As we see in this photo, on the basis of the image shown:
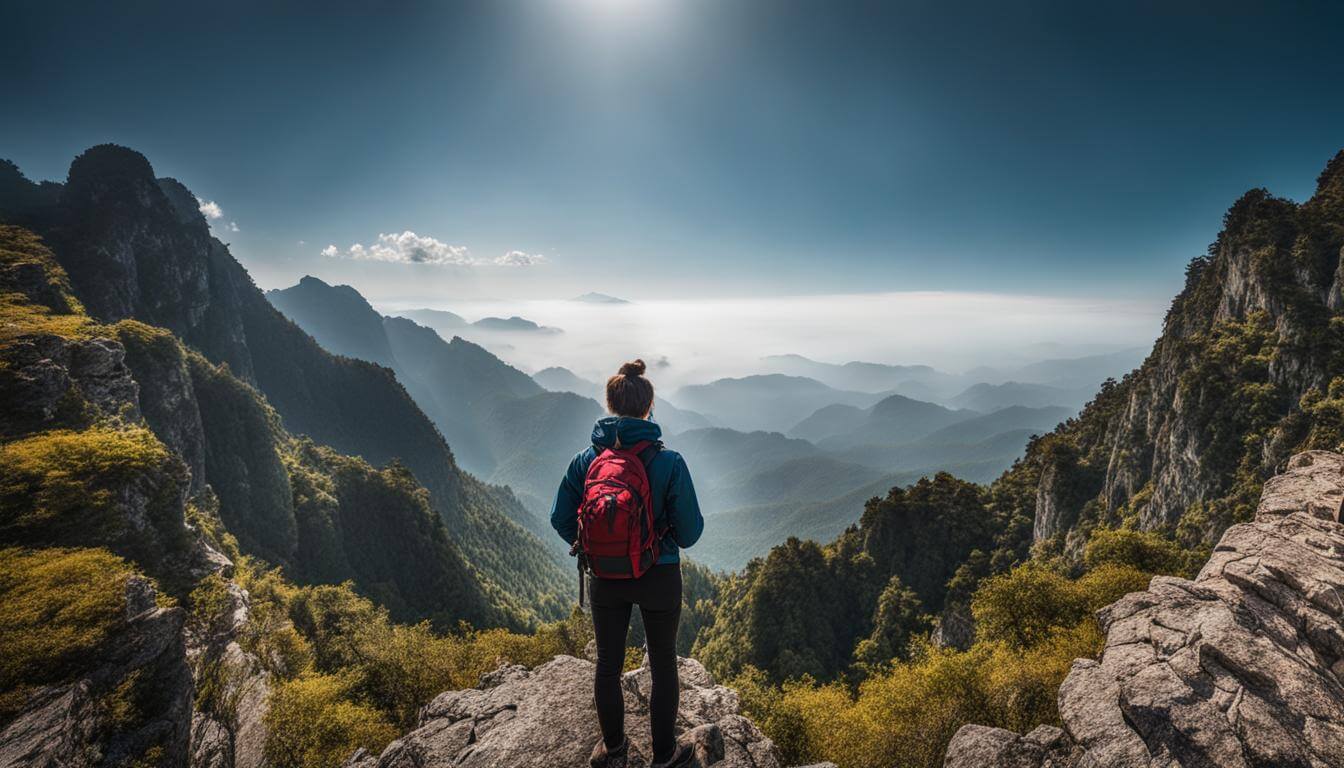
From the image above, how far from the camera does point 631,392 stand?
5.93m

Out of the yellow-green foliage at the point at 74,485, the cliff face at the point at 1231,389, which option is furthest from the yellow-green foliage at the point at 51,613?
the cliff face at the point at 1231,389

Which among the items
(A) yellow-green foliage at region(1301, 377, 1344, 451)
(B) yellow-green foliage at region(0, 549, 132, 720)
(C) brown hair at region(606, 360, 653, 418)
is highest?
(C) brown hair at region(606, 360, 653, 418)

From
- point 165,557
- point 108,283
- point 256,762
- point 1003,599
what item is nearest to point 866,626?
point 1003,599

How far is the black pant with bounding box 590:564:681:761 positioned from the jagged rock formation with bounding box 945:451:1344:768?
25.8 feet

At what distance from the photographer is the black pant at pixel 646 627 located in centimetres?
544

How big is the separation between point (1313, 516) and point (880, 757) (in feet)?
56.5

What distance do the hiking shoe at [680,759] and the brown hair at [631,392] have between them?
16.2 feet

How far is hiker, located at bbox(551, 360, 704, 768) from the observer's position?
5.16m

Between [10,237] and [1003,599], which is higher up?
[10,237]

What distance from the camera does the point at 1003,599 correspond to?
94.6ft

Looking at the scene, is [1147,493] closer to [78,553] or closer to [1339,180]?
[1339,180]

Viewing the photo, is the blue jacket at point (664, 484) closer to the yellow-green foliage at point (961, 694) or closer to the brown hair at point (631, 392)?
the brown hair at point (631, 392)

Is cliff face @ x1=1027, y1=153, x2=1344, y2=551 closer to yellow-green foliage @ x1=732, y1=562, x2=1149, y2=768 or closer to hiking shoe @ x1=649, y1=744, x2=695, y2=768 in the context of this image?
yellow-green foliage @ x1=732, y1=562, x2=1149, y2=768

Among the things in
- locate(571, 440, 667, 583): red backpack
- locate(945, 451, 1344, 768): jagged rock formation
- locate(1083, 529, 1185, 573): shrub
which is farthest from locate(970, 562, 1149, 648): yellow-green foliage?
locate(571, 440, 667, 583): red backpack
